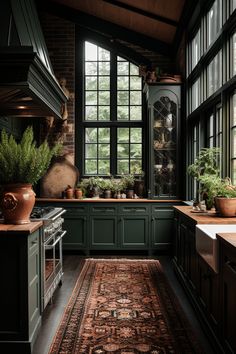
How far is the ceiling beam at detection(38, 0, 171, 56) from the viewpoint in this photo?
7.41 m

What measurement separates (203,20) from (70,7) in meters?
2.97

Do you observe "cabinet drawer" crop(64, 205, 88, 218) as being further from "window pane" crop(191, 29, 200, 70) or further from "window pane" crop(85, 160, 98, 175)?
"window pane" crop(191, 29, 200, 70)

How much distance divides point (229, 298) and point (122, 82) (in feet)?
18.9

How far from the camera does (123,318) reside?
373 cm

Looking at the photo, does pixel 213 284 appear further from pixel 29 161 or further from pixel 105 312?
pixel 29 161

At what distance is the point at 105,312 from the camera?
389 centimetres

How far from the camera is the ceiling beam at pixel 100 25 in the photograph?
741 cm

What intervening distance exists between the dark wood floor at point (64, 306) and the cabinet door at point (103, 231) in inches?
22.2

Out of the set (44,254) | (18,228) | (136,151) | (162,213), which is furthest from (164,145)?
(18,228)

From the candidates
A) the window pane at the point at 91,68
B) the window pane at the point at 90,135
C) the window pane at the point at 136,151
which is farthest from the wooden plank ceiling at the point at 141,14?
the window pane at the point at 136,151

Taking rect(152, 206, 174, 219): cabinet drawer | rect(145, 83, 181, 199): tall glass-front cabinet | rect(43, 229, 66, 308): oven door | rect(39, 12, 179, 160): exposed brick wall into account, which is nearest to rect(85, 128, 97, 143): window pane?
rect(39, 12, 179, 160): exposed brick wall

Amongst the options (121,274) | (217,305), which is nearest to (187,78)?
(121,274)

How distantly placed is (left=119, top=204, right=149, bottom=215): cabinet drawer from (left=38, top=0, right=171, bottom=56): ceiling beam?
287 centimetres

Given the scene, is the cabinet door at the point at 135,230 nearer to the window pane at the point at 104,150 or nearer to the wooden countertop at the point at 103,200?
the wooden countertop at the point at 103,200
